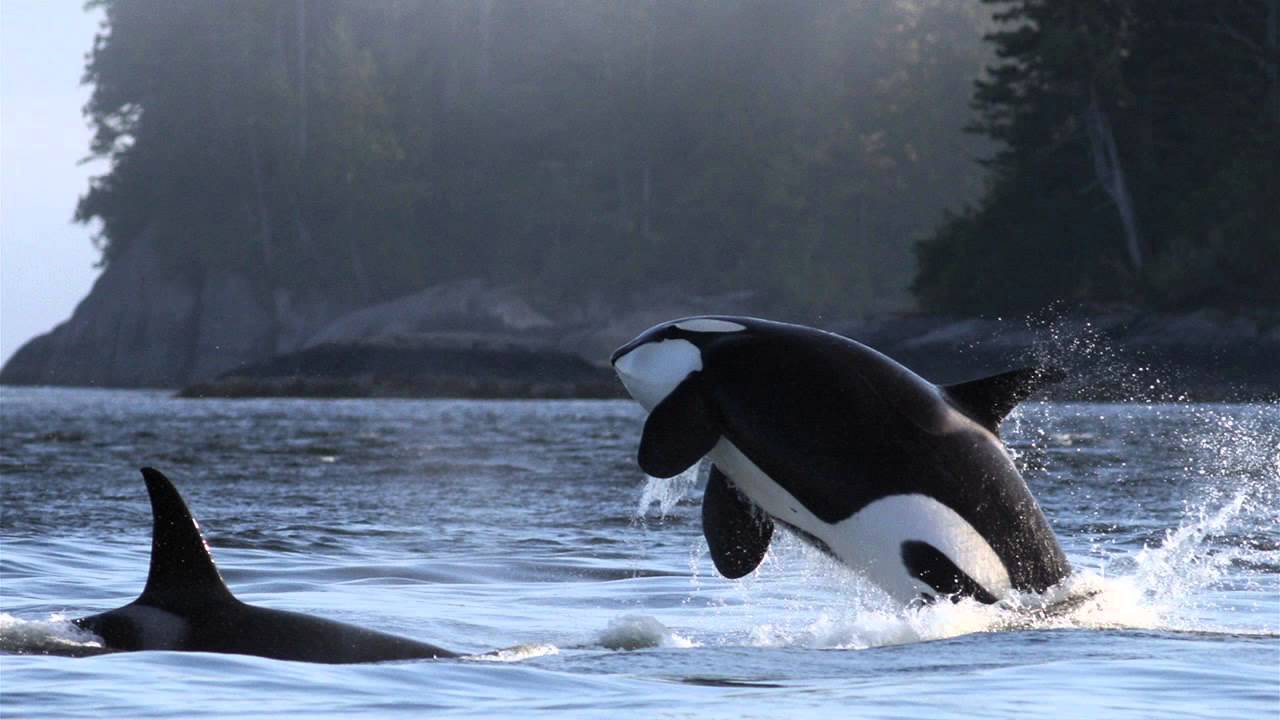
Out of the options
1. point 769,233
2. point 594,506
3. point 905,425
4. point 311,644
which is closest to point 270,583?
point 311,644

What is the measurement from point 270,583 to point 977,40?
80647 mm

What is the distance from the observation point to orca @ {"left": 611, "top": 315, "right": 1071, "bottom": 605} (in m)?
7.57

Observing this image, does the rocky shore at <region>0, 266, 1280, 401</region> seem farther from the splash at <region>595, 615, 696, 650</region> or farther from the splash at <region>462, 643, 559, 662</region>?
the splash at <region>462, 643, 559, 662</region>

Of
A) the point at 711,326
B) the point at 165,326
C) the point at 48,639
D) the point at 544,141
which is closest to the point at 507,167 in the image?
the point at 544,141

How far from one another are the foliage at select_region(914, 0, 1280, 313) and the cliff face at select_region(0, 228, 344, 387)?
130ft

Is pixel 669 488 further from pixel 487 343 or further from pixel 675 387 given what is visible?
pixel 487 343

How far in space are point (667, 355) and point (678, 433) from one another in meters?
0.33

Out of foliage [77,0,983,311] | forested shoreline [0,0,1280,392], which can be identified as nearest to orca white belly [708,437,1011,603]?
forested shoreline [0,0,1280,392]

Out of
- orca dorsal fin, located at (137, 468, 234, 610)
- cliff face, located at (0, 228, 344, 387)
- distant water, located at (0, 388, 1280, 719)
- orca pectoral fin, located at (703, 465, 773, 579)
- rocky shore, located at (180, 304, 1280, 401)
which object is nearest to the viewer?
distant water, located at (0, 388, 1280, 719)

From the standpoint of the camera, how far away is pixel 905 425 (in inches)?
301

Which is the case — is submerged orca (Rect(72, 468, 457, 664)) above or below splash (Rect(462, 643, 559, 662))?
above

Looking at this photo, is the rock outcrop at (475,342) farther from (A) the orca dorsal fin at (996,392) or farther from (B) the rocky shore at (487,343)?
(A) the orca dorsal fin at (996,392)

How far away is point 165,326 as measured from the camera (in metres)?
89.6

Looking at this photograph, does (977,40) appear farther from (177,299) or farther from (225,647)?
(225,647)
